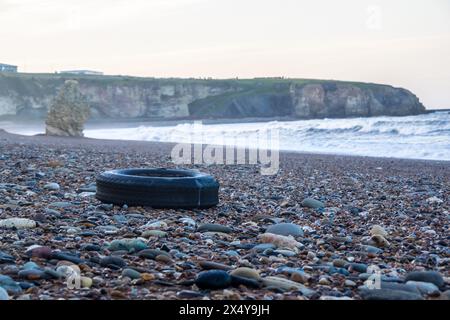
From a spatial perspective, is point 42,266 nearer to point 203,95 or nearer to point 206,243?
point 206,243

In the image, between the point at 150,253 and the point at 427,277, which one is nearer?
the point at 427,277

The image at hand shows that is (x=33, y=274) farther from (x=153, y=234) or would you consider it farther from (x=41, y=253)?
(x=153, y=234)

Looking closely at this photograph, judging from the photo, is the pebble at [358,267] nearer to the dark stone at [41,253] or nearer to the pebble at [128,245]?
the pebble at [128,245]

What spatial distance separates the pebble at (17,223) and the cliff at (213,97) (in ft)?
238

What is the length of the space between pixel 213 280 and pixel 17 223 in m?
1.99

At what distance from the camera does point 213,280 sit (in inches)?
119

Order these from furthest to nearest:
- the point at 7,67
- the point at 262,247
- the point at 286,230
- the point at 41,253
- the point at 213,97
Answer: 1. the point at 7,67
2. the point at 213,97
3. the point at 286,230
4. the point at 262,247
5. the point at 41,253

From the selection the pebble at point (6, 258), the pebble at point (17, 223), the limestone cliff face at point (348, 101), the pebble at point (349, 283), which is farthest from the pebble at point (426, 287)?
the limestone cliff face at point (348, 101)

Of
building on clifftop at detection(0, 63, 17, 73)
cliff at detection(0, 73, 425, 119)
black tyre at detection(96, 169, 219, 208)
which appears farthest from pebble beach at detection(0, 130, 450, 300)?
building on clifftop at detection(0, 63, 17, 73)

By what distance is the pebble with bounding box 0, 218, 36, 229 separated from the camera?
4383 mm

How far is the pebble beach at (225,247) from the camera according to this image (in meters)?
3.01

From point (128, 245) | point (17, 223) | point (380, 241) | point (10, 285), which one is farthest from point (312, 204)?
point (10, 285)
